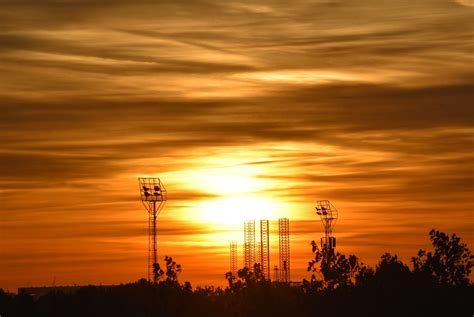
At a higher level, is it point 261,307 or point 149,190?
point 149,190

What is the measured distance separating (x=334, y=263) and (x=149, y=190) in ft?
166

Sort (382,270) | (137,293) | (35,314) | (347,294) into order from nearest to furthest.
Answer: (35,314), (137,293), (347,294), (382,270)

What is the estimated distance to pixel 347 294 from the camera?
13362 cm

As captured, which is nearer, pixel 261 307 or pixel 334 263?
pixel 261 307

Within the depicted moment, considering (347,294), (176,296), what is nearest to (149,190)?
(176,296)

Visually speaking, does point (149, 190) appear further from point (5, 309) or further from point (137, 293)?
point (5, 309)

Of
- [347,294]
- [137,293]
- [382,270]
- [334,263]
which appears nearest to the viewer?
Answer: [137,293]

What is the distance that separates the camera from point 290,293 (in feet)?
450

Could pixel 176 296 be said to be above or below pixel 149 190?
below

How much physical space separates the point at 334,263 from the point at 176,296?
191ft

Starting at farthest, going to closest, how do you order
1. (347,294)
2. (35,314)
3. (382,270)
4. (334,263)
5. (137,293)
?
(334,263) → (382,270) → (347,294) → (137,293) → (35,314)

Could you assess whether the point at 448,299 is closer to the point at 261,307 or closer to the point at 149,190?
the point at 261,307

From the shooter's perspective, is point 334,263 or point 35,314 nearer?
point 35,314

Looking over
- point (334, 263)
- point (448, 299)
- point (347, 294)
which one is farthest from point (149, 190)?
point (334, 263)
